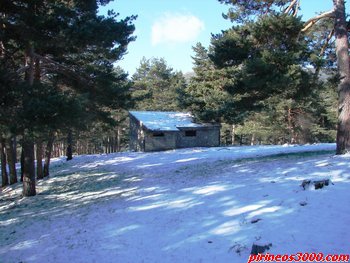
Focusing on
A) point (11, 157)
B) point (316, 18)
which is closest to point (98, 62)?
point (11, 157)

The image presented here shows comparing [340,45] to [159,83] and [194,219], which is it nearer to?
[194,219]

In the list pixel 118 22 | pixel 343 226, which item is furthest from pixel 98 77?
pixel 343 226

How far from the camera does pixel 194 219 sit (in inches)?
320

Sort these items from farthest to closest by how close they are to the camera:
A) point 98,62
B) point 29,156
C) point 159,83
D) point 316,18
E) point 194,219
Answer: point 159,83
point 98,62
point 29,156
point 316,18
point 194,219

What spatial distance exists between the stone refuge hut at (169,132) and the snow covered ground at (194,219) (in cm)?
1823

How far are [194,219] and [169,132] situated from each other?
23897 mm

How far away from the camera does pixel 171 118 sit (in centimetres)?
3538

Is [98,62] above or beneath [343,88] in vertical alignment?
above

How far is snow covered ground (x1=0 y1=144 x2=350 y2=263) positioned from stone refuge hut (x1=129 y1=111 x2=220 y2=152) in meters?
18.2

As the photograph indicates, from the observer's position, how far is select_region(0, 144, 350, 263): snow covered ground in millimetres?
6293

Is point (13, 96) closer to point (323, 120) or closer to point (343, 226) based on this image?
point (343, 226)

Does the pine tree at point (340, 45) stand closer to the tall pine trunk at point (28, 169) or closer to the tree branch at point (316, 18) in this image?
the tree branch at point (316, 18)

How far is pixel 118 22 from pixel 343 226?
1160 cm

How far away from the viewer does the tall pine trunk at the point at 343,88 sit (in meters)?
12.5
